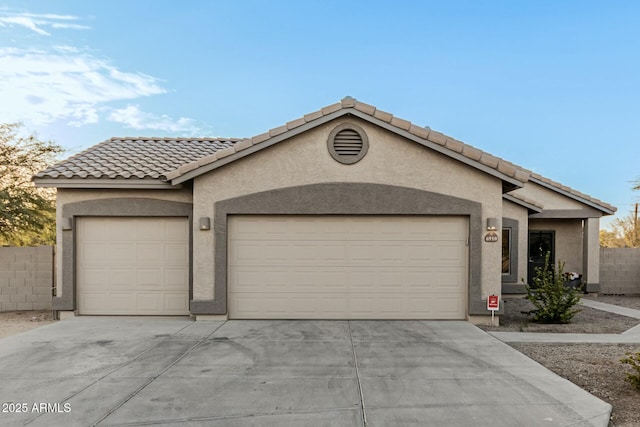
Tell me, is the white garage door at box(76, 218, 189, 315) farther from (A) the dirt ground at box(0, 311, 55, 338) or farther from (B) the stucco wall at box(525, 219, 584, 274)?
(B) the stucco wall at box(525, 219, 584, 274)

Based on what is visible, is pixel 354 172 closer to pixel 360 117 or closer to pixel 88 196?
pixel 360 117

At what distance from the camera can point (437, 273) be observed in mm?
8734

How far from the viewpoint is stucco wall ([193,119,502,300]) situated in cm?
860

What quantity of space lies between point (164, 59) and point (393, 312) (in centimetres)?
1565

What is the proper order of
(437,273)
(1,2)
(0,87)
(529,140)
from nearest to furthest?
(437,273)
(1,2)
(0,87)
(529,140)

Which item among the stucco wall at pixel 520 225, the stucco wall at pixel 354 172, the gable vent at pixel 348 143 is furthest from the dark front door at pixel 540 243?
the gable vent at pixel 348 143

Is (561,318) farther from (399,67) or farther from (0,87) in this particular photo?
(0,87)

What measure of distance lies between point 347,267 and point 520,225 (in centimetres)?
759

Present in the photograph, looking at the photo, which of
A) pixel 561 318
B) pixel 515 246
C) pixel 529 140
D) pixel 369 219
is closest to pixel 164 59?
pixel 369 219

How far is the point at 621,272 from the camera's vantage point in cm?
1427

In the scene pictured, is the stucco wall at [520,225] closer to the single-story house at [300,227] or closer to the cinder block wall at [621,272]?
the cinder block wall at [621,272]

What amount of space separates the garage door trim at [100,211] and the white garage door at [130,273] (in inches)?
6.1

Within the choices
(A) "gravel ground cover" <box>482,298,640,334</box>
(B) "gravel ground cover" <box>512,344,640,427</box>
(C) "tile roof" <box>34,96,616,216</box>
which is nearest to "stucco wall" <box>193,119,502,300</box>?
(C) "tile roof" <box>34,96,616,216</box>

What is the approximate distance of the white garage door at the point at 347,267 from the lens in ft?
28.7
